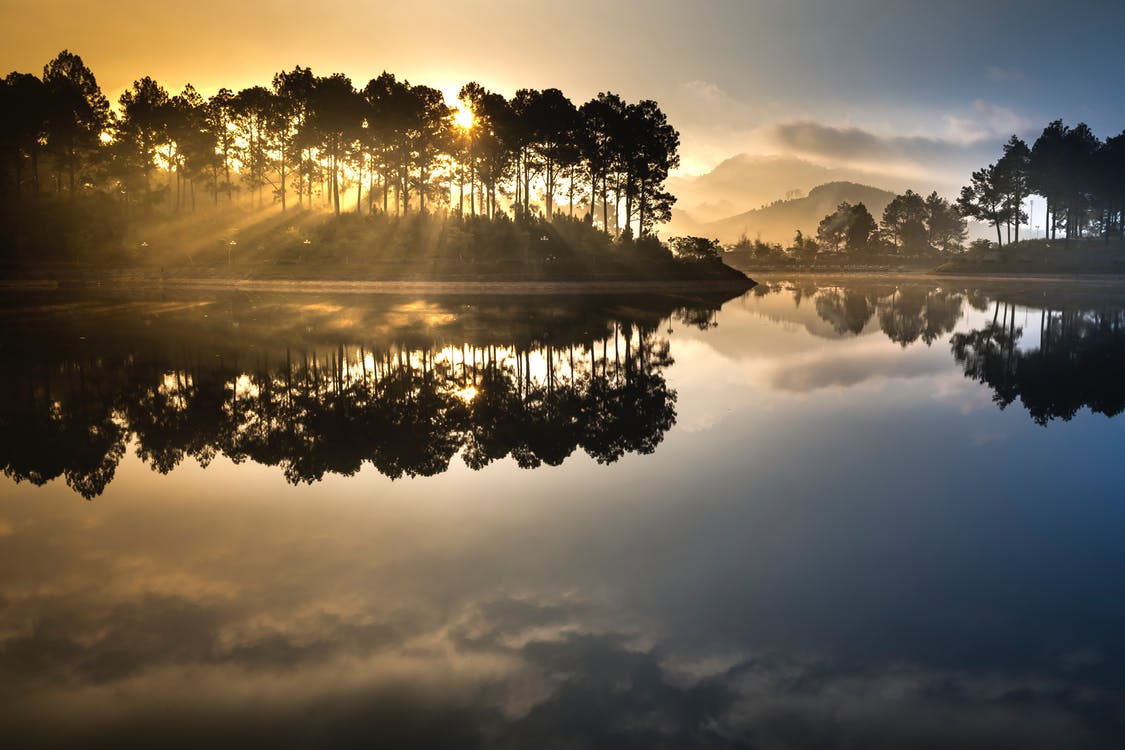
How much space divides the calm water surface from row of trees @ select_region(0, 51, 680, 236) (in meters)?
75.7

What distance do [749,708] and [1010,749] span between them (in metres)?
2.41

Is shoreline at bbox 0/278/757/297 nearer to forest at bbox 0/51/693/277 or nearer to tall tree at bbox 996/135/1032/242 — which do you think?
forest at bbox 0/51/693/277

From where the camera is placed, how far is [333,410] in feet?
70.7

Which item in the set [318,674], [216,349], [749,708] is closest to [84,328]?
[216,349]

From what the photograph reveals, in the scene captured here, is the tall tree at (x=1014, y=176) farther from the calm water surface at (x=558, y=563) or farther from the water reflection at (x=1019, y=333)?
the calm water surface at (x=558, y=563)

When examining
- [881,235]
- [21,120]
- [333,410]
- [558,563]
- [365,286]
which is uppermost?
[21,120]

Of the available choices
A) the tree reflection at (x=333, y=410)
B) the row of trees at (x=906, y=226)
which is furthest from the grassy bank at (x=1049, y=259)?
the tree reflection at (x=333, y=410)

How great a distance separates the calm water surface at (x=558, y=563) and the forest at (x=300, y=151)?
222 feet

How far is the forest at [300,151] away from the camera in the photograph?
92812 millimetres

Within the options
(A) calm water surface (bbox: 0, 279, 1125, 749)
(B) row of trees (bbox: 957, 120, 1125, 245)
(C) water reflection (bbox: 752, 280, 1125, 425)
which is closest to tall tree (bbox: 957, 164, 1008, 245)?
(B) row of trees (bbox: 957, 120, 1125, 245)

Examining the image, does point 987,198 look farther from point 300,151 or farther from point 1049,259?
point 300,151

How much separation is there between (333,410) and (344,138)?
86.6 m

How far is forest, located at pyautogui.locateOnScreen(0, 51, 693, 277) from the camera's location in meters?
92.8

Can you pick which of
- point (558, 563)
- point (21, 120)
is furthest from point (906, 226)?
point (558, 563)
